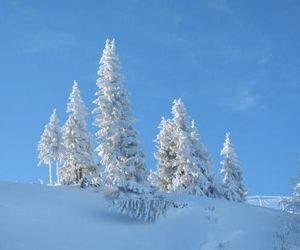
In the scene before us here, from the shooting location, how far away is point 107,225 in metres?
29.2

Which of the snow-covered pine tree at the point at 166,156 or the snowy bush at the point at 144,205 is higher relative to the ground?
the snow-covered pine tree at the point at 166,156

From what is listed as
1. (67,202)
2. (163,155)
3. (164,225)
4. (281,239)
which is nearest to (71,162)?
(163,155)

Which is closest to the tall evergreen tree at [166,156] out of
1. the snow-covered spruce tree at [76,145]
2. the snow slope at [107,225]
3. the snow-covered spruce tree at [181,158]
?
the snow-covered spruce tree at [181,158]

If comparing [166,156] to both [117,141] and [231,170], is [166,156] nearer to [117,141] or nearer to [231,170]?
[231,170]

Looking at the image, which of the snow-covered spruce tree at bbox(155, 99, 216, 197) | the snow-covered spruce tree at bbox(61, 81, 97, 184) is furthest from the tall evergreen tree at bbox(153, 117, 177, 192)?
the snow-covered spruce tree at bbox(61, 81, 97, 184)

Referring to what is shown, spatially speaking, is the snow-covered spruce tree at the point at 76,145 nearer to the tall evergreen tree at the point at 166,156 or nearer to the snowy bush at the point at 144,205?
the tall evergreen tree at the point at 166,156

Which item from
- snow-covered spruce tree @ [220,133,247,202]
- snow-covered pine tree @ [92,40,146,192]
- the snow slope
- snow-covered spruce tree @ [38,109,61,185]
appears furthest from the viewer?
snow-covered spruce tree @ [38,109,61,185]

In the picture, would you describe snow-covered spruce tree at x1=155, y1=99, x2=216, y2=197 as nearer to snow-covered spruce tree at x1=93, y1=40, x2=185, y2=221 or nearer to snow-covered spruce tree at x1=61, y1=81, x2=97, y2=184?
snow-covered spruce tree at x1=61, y1=81, x2=97, y2=184

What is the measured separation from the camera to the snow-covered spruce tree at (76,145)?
46.9 meters

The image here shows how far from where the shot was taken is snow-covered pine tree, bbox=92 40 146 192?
37.7m

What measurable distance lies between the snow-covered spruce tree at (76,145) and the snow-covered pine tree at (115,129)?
7.10 meters

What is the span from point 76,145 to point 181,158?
8987 mm

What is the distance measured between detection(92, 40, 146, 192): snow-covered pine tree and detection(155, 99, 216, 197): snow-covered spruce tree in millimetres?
9932

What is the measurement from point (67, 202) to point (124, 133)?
8.25m
